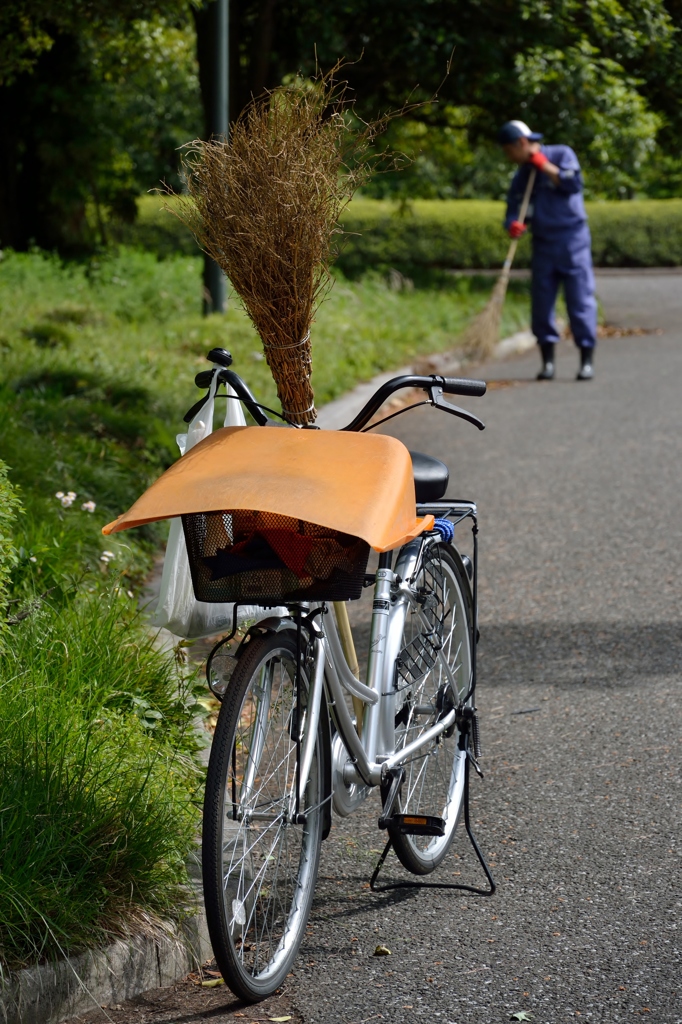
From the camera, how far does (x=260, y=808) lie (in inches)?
104

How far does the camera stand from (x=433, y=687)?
11.2 ft

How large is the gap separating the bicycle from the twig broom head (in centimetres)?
15

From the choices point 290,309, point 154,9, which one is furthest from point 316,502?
point 154,9

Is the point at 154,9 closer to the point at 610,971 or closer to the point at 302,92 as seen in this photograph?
the point at 302,92

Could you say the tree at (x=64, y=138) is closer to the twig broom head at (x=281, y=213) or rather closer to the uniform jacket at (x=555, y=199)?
the uniform jacket at (x=555, y=199)

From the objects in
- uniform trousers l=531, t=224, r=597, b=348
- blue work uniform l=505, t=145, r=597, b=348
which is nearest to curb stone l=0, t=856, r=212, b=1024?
blue work uniform l=505, t=145, r=597, b=348

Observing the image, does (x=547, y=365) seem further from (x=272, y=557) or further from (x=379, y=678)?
(x=272, y=557)

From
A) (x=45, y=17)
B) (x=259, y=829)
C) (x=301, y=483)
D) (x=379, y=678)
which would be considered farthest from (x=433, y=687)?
(x=45, y=17)

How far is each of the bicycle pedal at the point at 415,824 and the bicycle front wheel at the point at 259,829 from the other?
0.23m

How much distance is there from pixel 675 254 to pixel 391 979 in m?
26.9

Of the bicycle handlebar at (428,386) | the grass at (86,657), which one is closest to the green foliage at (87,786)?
the grass at (86,657)

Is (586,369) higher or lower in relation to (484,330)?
lower

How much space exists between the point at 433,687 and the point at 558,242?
8.30 meters

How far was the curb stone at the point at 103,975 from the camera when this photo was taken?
2490 mm
